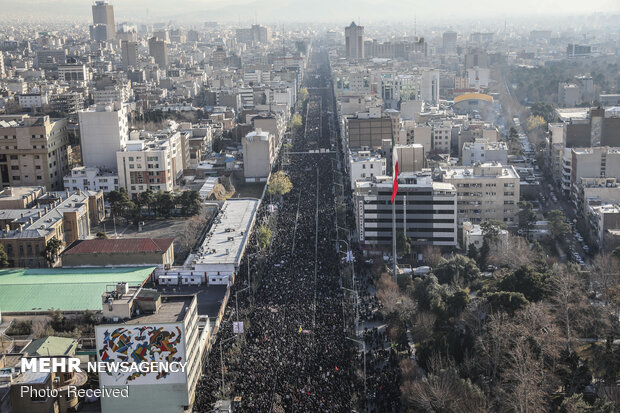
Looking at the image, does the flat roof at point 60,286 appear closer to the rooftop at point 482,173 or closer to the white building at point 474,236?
the white building at point 474,236

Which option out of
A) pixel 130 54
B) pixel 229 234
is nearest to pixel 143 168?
pixel 229 234

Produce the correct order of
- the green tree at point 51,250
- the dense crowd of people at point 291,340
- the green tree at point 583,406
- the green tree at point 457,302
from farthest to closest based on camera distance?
the green tree at point 51,250, the green tree at point 457,302, the dense crowd of people at point 291,340, the green tree at point 583,406

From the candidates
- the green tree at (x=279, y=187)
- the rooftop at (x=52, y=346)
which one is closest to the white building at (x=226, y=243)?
the green tree at (x=279, y=187)

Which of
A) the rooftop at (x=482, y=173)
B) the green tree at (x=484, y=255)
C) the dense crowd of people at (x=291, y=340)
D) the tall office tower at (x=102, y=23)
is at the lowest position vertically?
the dense crowd of people at (x=291, y=340)

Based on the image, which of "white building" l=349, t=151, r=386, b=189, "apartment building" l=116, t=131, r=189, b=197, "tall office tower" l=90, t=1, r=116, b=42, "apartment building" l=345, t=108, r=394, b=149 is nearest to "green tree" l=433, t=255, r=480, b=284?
"white building" l=349, t=151, r=386, b=189

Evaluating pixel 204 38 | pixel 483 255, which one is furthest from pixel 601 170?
pixel 204 38

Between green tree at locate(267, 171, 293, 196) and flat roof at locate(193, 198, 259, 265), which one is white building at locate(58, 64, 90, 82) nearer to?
green tree at locate(267, 171, 293, 196)

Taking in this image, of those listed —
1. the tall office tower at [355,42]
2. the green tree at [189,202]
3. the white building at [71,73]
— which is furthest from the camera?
the tall office tower at [355,42]
